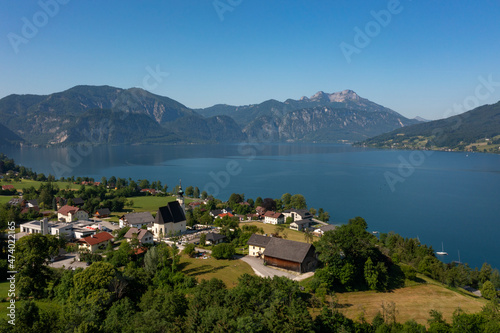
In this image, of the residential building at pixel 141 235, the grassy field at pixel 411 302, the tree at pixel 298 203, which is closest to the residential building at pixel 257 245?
the grassy field at pixel 411 302

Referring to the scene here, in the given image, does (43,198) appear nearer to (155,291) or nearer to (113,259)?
(113,259)

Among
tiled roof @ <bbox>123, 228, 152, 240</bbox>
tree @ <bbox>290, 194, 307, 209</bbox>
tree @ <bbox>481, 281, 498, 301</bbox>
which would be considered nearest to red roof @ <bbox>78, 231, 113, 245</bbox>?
tiled roof @ <bbox>123, 228, 152, 240</bbox>

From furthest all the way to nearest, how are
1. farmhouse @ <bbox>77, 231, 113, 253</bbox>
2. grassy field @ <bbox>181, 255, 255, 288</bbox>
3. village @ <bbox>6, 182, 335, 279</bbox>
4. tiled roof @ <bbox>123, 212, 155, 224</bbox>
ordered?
1. tiled roof @ <bbox>123, 212, 155, 224</bbox>
2. farmhouse @ <bbox>77, 231, 113, 253</bbox>
3. village @ <bbox>6, 182, 335, 279</bbox>
4. grassy field @ <bbox>181, 255, 255, 288</bbox>

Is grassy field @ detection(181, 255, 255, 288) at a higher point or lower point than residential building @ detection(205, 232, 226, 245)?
lower

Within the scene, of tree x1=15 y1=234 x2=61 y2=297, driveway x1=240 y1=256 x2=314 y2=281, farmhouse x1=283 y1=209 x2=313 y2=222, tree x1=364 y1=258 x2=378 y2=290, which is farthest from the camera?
farmhouse x1=283 y1=209 x2=313 y2=222

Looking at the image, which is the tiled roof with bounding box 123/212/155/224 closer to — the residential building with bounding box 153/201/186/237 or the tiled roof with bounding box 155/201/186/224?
the residential building with bounding box 153/201/186/237

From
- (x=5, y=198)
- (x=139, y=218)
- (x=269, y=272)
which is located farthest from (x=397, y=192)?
(x=5, y=198)

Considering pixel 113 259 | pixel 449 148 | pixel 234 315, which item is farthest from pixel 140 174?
pixel 449 148
